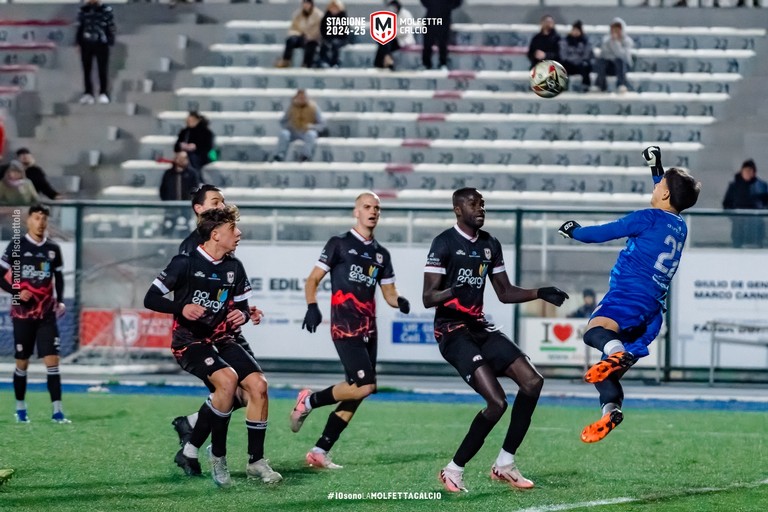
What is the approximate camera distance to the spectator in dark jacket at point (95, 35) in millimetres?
24125

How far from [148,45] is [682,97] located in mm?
10977

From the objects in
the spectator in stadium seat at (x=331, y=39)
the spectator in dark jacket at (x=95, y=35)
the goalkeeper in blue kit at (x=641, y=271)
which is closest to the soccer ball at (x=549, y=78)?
the goalkeeper in blue kit at (x=641, y=271)

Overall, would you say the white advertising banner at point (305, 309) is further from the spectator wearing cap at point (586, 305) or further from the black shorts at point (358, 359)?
the black shorts at point (358, 359)

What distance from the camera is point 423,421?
1466 centimetres

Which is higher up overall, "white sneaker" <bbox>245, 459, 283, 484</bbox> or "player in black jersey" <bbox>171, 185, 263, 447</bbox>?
"player in black jersey" <bbox>171, 185, 263, 447</bbox>

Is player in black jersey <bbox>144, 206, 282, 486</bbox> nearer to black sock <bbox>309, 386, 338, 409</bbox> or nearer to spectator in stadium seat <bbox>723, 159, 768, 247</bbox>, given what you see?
black sock <bbox>309, 386, 338, 409</bbox>

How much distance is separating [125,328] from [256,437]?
34.2 ft

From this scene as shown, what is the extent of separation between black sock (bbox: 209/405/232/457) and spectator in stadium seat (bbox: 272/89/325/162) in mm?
14776

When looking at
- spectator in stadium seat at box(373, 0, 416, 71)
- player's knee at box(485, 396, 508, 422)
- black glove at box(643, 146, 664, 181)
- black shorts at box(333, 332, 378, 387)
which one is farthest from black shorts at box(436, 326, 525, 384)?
spectator in stadium seat at box(373, 0, 416, 71)

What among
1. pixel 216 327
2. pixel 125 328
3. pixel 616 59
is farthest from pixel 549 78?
pixel 616 59

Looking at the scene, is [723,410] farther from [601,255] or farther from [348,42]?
[348,42]

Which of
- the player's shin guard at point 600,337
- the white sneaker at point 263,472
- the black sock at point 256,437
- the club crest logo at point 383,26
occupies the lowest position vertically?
the white sneaker at point 263,472

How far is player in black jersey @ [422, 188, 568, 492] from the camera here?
9.53 metres

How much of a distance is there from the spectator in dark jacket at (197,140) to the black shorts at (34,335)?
9.08 m
